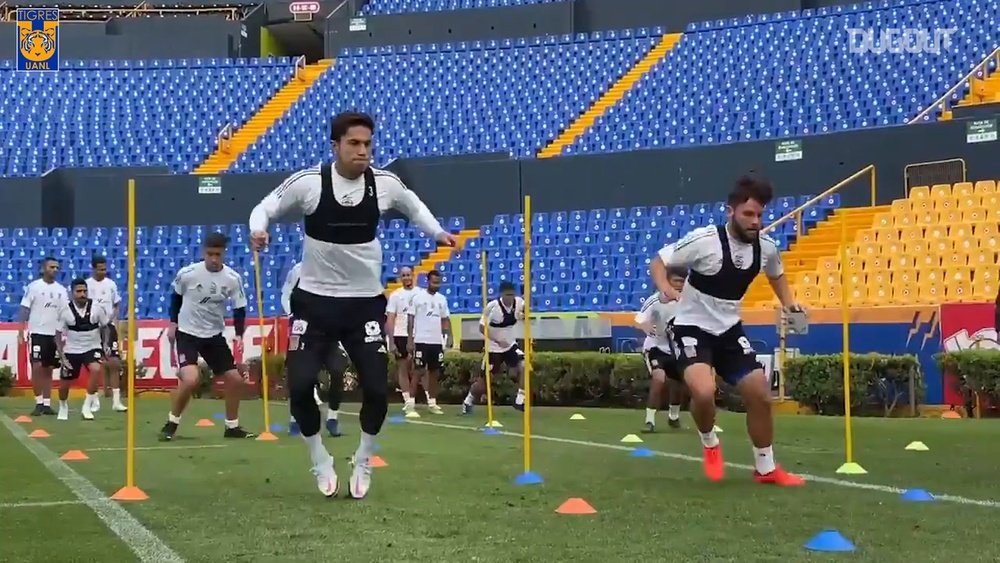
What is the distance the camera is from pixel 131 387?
292 inches

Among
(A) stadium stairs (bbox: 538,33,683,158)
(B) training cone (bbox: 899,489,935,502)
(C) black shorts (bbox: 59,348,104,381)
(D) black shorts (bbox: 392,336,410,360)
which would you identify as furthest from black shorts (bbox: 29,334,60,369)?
(A) stadium stairs (bbox: 538,33,683,158)

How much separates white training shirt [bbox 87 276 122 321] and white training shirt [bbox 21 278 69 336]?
0.46 m

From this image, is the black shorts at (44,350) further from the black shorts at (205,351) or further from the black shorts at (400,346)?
the black shorts at (205,351)

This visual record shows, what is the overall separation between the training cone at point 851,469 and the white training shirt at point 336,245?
3276 millimetres


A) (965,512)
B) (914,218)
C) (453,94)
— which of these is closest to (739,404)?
(914,218)

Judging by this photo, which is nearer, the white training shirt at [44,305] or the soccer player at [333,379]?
the soccer player at [333,379]

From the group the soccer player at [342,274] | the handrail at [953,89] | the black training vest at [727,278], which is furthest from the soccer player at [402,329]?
the handrail at [953,89]

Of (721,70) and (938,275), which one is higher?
(721,70)

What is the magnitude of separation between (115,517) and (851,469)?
4700 millimetres

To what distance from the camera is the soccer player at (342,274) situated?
6.85 m

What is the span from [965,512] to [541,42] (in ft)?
98.6

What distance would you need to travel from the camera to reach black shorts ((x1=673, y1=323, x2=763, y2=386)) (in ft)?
25.5

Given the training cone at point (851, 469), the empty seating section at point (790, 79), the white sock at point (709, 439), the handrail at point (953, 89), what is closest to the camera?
the white sock at point (709, 439)

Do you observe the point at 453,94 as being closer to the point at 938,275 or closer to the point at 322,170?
the point at 938,275
